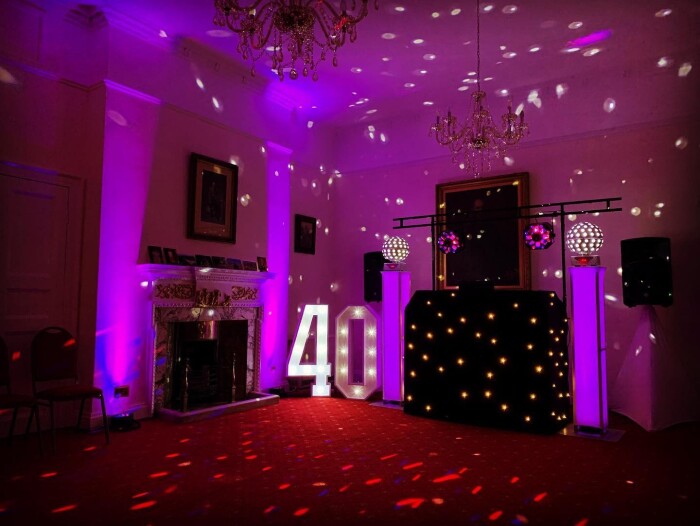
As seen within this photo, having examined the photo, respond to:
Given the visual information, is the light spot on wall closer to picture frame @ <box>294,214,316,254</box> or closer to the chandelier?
picture frame @ <box>294,214,316,254</box>

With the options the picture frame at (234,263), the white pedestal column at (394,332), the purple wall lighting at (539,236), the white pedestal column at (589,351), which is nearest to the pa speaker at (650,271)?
the white pedestal column at (589,351)

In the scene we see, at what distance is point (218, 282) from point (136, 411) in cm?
145

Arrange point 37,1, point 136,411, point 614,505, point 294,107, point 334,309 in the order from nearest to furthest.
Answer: point 614,505, point 37,1, point 136,411, point 294,107, point 334,309

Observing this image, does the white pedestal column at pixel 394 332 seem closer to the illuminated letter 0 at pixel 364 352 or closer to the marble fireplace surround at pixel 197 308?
the illuminated letter 0 at pixel 364 352

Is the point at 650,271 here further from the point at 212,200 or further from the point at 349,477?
the point at 212,200

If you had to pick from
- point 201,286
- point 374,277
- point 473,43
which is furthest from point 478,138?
point 201,286

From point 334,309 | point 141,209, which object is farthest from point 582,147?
point 141,209

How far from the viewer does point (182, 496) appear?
2729 millimetres

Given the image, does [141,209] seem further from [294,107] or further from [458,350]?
[458,350]

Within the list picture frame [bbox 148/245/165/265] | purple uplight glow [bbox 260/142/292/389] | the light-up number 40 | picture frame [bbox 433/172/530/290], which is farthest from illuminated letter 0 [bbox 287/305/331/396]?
picture frame [bbox 148/245/165/265]

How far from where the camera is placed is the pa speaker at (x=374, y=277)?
621cm

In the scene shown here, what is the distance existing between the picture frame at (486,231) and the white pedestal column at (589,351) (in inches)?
51.5

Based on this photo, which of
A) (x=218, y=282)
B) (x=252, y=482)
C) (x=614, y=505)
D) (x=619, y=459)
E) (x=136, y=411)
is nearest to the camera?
(x=614, y=505)

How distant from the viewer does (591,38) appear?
474cm
